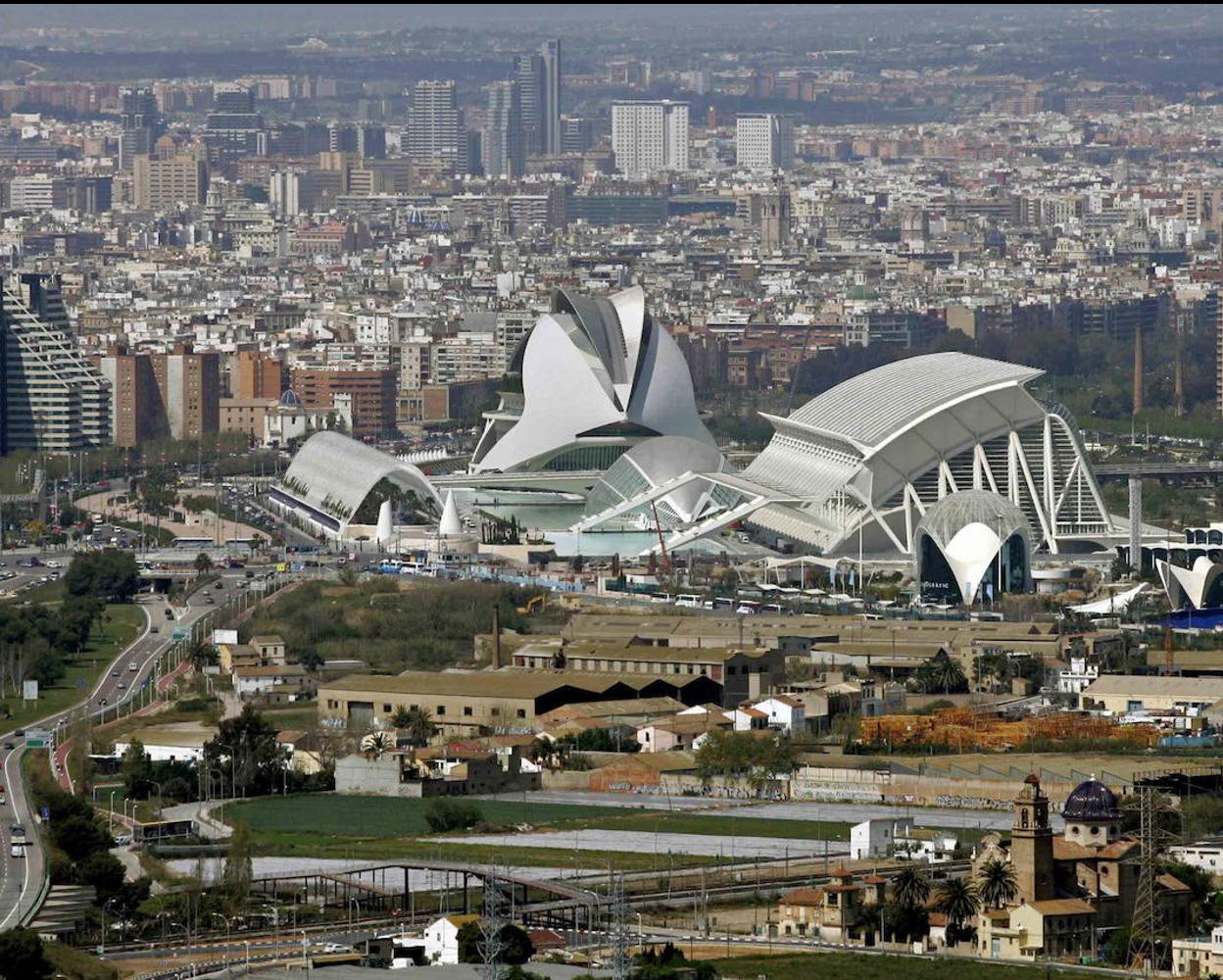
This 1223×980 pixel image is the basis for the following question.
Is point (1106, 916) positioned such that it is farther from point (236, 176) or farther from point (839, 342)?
point (236, 176)

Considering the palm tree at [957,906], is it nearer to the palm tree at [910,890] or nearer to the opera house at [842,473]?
the palm tree at [910,890]

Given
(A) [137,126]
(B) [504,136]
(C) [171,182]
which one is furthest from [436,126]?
(C) [171,182]

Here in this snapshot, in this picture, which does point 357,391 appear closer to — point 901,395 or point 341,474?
point 341,474

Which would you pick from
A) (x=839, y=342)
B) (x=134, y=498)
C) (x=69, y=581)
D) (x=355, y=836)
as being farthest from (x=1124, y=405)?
(x=355, y=836)

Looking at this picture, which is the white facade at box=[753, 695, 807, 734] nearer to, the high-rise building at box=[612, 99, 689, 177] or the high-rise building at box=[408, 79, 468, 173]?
the high-rise building at box=[612, 99, 689, 177]

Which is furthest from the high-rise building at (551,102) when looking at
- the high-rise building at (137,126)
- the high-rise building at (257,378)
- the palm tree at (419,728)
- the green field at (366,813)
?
the green field at (366,813)

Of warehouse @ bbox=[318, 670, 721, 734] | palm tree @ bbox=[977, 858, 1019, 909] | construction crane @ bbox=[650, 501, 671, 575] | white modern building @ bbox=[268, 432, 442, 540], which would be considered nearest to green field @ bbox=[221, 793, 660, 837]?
warehouse @ bbox=[318, 670, 721, 734]
